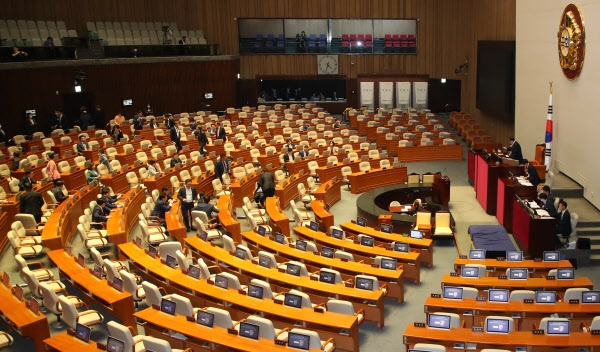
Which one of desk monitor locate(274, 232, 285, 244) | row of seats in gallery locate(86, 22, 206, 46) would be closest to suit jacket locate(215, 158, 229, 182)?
desk monitor locate(274, 232, 285, 244)

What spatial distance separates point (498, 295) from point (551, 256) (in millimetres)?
2884

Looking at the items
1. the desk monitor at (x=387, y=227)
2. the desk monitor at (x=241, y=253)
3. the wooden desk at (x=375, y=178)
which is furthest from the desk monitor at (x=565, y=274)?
the wooden desk at (x=375, y=178)

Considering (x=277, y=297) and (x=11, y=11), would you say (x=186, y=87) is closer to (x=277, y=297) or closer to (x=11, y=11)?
(x=11, y=11)

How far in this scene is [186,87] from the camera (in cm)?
3269

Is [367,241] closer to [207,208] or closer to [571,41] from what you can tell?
→ [207,208]

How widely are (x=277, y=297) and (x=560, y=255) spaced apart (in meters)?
5.83

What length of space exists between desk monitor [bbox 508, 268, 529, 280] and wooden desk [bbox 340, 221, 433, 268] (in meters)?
2.61

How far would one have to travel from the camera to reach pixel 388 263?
1275cm

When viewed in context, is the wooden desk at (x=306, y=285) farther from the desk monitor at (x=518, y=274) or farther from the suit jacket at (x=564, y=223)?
the suit jacket at (x=564, y=223)

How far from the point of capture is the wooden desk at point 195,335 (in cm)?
916

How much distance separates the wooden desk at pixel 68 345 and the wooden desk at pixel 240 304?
2.36 m

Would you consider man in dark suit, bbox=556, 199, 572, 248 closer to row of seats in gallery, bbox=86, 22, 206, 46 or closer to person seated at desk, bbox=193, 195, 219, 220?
person seated at desk, bbox=193, 195, 219, 220

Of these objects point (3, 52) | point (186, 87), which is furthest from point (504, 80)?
point (3, 52)

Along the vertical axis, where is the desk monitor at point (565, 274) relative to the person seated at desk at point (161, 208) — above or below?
below
